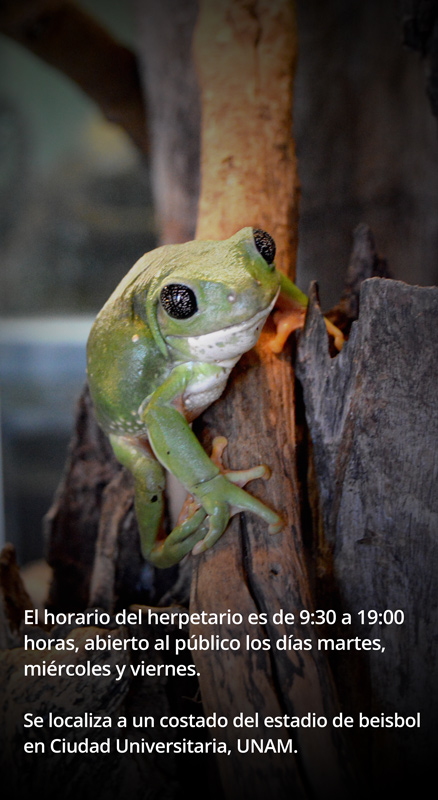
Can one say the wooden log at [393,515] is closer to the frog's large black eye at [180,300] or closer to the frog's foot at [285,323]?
the frog's foot at [285,323]

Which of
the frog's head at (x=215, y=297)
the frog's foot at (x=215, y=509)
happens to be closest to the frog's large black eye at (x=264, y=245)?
the frog's head at (x=215, y=297)

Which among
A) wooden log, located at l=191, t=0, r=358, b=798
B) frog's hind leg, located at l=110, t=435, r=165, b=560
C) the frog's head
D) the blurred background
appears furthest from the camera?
Result: the blurred background

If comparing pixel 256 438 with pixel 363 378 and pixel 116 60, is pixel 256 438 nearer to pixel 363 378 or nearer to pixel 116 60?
pixel 363 378

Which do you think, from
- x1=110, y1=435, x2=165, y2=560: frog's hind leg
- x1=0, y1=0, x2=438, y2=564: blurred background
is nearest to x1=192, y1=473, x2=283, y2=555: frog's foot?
x1=110, y1=435, x2=165, y2=560: frog's hind leg

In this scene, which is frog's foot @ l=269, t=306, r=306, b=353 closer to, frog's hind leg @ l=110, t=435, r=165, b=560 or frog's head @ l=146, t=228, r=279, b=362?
frog's head @ l=146, t=228, r=279, b=362

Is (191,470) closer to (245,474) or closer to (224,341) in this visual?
(245,474)

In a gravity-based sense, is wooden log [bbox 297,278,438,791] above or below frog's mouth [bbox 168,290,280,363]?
below

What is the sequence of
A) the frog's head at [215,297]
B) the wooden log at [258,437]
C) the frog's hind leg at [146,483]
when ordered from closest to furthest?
the wooden log at [258,437] → the frog's head at [215,297] → the frog's hind leg at [146,483]
